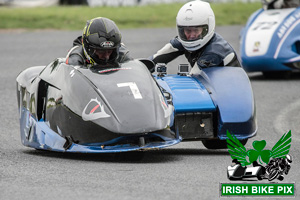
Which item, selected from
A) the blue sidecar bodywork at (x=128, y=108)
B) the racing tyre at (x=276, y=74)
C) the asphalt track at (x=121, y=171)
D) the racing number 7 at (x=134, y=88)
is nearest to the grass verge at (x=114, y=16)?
the racing tyre at (x=276, y=74)

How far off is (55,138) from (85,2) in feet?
86.0

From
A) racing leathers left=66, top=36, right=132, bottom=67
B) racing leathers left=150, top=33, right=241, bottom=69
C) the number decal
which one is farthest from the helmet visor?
the number decal

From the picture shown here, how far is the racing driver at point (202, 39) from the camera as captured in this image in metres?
9.12

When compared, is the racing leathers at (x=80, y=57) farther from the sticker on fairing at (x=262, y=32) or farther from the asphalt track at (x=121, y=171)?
the sticker on fairing at (x=262, y=32)

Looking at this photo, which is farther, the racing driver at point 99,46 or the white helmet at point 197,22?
the white helmet at point 197,22

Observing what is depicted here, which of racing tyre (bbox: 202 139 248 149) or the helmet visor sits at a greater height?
the helmet visor

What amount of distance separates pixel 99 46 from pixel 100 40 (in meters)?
0.06

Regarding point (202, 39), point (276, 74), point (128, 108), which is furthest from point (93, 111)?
point (276, 74)

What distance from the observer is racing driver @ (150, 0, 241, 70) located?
9117mm

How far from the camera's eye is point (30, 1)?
33312 millimetres

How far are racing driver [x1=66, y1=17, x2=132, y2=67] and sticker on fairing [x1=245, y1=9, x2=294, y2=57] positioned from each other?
6.34 metres

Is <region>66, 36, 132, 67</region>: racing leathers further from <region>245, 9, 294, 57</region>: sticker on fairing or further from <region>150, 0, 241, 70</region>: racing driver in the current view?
<region>245, 9, 294, 57</region>: sticker on fairing

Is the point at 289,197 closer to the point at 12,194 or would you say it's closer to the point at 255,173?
the point at 255,173

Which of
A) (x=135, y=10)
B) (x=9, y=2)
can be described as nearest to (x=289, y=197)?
(x=135, y=10)
